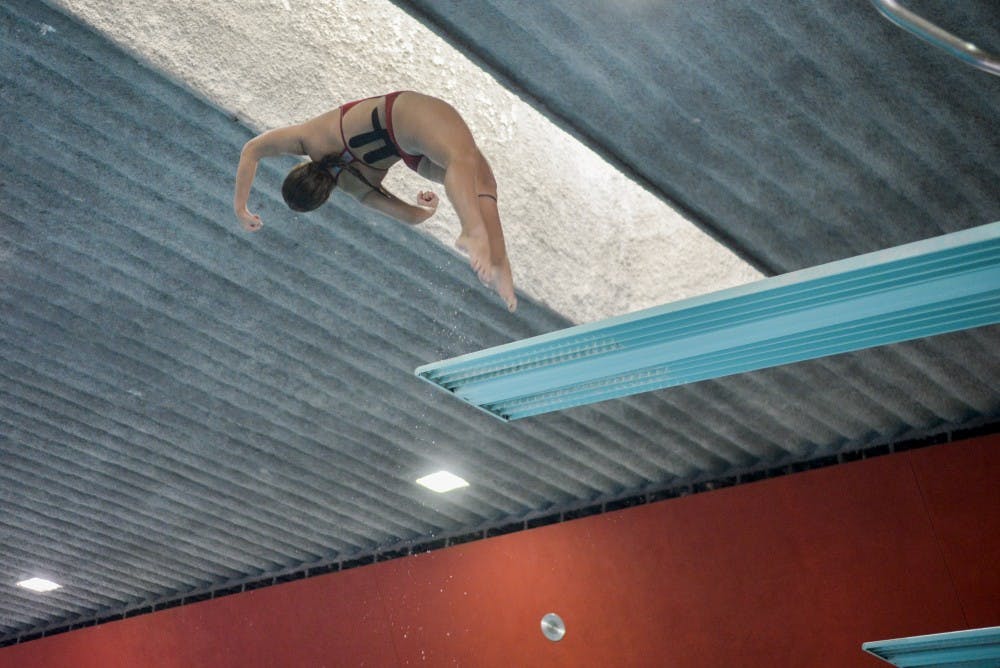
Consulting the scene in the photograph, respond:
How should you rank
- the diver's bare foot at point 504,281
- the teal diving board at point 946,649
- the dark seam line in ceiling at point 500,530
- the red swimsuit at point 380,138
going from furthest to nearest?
1. the dark seam line in ceiling at point 500,530
2. the teal diving board at point 946,649
3. the red swimsuit at point 380,138
4. the diver's bare foot at point 504,281

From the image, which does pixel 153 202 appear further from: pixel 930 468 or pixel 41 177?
pixel 930 468

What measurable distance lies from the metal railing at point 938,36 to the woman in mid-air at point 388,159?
4.73ft

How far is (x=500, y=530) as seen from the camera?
8.88 metres

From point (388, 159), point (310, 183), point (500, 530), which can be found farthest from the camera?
point (500, 530)

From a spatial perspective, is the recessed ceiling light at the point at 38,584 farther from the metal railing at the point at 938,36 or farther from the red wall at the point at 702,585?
the metal railing at the point at 938,36

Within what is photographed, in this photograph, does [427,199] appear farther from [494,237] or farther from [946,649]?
[946,649]

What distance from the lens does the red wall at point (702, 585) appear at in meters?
7.12

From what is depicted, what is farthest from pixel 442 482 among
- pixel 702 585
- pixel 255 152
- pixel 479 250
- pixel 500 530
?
pixel 479 250

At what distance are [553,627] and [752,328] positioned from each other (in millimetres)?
5468

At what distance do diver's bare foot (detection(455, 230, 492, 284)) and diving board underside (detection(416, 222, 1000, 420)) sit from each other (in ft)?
1.03

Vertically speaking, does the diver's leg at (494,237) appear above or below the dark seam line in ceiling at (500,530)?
below

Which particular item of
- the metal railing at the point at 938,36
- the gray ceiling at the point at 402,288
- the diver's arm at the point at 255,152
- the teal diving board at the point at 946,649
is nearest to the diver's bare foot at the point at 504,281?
the diver's arm at the point at 255,152

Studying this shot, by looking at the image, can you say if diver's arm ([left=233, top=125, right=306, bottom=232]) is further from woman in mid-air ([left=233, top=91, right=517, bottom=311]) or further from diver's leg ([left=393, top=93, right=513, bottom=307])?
diver's leg ([left=393, top=93, right=513, bottom=307])

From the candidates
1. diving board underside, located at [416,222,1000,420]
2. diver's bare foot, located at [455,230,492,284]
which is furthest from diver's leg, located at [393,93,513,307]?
diving board underside, located at [416,222,1000,420]
